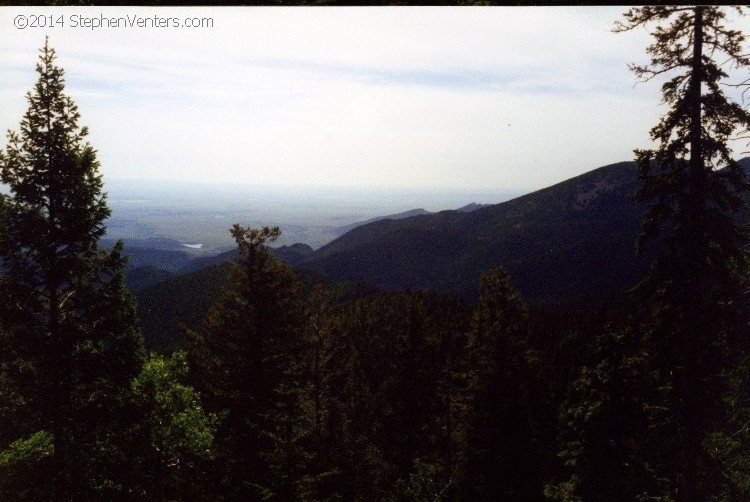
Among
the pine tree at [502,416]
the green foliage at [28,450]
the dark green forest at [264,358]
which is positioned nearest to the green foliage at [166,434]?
the dark green forest at [264,358]

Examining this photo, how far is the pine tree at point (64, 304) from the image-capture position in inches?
364

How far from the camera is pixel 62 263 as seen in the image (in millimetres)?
9609

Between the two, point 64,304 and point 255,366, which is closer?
point 64,304

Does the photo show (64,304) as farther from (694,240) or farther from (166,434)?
(694,240)

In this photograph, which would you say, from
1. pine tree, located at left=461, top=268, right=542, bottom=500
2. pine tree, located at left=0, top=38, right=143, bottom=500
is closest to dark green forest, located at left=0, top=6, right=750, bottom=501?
pine tree, located at left=0, top=38, right=143, bottom=500

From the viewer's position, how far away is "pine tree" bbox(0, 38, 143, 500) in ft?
30.3

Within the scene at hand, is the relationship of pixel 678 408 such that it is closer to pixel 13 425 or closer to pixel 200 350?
pixel 200 350

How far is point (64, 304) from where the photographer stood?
9.83 metres

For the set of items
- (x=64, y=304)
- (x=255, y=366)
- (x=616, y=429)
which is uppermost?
(x=64, y=304)

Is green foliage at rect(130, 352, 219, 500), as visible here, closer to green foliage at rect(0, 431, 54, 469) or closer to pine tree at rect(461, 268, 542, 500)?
green foliage at rect(0, 431, 54, 469)

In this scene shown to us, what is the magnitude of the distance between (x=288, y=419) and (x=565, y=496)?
7856mm

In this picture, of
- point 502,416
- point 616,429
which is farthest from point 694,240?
point 502,416

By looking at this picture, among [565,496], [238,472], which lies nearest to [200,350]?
[238,472]

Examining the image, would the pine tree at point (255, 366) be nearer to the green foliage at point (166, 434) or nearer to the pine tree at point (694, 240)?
the green foliage at point (166, 434)
